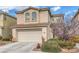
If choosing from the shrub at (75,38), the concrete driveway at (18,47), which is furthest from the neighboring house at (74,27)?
the concrete driveway at (18,47)

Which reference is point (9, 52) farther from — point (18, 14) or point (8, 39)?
point (18, 14)

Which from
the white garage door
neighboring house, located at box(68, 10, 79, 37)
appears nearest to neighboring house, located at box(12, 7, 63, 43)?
the white garage door

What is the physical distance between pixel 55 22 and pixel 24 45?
609 millimetres

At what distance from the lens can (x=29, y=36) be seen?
2.60 metres

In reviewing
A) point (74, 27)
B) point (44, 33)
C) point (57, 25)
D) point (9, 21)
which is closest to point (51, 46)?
point (44, 33)

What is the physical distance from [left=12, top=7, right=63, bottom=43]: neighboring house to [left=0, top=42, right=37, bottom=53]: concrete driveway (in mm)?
72

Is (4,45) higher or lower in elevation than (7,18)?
lower

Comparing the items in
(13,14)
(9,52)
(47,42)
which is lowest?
(9,52)

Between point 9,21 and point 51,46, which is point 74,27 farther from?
point 9,21

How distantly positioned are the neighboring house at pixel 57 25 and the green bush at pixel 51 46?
0.35 ft

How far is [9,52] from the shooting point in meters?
2.52

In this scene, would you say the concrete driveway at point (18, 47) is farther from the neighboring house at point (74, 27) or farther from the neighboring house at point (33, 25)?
the neighboring house at point (74, 27)

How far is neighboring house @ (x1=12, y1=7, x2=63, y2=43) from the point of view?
2.54m

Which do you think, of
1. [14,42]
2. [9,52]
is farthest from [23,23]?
[9,52]
